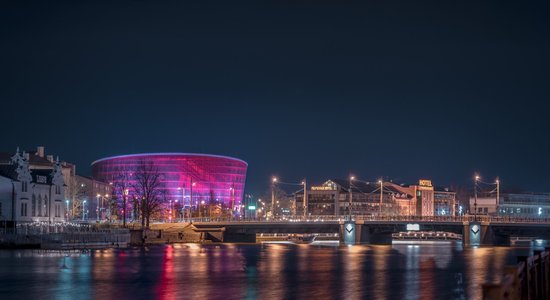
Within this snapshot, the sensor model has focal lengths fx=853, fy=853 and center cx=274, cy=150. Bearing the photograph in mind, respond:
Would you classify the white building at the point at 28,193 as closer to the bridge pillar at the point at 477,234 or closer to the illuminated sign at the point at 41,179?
the illuminated sign at the point at 41,179

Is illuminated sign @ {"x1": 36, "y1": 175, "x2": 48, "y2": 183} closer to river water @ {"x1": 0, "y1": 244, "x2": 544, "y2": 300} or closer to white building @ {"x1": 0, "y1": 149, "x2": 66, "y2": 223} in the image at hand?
white building @ {"x1": 0, "y1": 149, "x2": 66, "y2": 223}

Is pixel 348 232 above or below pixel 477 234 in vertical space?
above

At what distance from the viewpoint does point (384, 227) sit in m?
154

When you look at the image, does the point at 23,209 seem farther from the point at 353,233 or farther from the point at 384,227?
the point at 384,227

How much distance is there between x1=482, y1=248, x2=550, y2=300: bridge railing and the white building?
313ft

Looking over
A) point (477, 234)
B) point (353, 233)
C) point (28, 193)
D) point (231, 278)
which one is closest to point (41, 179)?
point (28, 193)

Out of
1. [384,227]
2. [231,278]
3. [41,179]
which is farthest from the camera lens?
[384,227]

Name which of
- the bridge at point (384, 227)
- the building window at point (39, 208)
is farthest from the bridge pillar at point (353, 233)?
the building window at point (39, 208)

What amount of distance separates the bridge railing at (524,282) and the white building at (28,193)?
3752 inches

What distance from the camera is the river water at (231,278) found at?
172 feet

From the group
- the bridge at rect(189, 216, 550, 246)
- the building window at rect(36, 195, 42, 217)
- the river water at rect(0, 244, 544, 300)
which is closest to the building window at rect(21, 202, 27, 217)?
the building window at rect(36, 195, 42, 217)

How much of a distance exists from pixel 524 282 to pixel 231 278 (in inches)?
1625

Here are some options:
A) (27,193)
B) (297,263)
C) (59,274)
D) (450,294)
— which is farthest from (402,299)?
(27,193)

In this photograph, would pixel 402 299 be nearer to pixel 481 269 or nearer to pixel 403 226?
pixel 481 269
